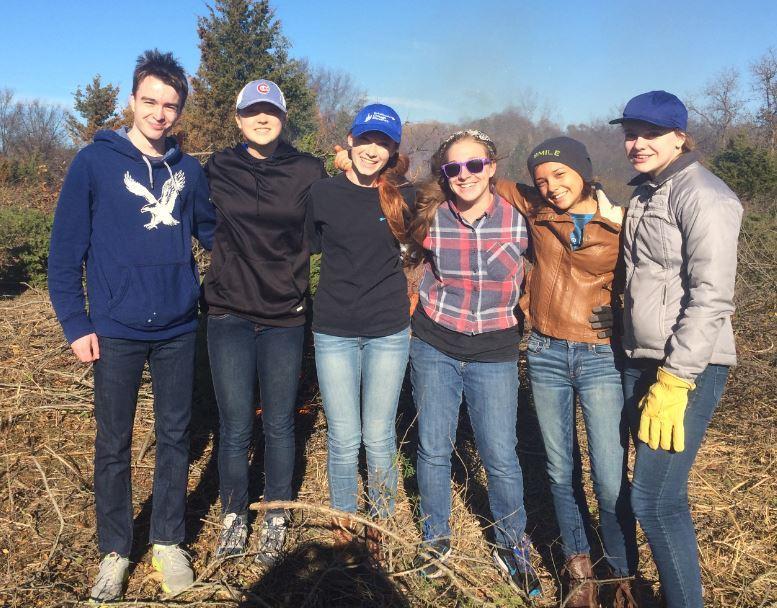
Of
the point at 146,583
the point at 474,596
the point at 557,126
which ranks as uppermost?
the point at 557,126

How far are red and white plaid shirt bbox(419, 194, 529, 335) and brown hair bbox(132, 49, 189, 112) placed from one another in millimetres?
1373

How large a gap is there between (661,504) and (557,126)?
47.7 m

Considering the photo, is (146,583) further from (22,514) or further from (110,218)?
(110,218)

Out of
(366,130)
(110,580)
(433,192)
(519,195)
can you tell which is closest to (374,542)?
(110,580)

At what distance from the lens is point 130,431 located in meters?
2.73

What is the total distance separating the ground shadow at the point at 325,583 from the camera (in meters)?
2.43


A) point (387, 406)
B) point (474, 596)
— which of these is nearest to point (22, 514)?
point (387, 406)

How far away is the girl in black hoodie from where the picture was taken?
2881 mm

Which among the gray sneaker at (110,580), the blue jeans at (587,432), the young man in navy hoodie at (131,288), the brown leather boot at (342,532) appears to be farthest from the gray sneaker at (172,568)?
the blue jeans at (587,432)

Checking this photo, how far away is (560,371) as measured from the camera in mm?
2707

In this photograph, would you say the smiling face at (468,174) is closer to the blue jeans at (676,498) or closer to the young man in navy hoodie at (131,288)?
the blue jeans at (676,498)

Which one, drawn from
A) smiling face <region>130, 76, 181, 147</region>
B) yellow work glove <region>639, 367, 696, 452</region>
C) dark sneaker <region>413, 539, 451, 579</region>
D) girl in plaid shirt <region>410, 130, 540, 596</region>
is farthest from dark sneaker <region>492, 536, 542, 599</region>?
smiling face <region>130, 76, 181, 147</region>

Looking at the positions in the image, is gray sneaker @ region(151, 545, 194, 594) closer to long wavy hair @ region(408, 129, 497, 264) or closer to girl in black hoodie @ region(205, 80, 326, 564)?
girl in black hoodie @ region(205, 80, 326, 564)

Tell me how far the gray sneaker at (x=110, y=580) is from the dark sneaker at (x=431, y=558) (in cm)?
136
